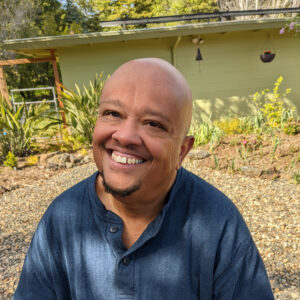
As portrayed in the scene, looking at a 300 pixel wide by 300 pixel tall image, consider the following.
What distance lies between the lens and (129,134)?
33.4 inches

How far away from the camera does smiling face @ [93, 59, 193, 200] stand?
0.85 metres

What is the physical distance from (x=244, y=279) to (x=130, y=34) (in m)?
7.77

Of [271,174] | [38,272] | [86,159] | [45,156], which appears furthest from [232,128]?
[38,272]

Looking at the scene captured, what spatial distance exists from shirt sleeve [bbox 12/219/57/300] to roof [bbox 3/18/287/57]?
749 cm

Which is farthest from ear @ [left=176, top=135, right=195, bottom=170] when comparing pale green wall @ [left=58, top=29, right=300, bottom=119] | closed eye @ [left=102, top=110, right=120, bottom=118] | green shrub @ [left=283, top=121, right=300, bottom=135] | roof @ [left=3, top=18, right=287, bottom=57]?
pale green wall @ [left=58, top=29, right=300, bottom=119]

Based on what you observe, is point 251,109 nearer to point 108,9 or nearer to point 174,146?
point 174,146

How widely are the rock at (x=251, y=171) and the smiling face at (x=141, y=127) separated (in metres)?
4.36

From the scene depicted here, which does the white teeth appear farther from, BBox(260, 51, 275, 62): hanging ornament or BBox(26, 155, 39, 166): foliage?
BBox(260, 51, 275, 62): hanging ornament

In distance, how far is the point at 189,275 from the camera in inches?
37.6

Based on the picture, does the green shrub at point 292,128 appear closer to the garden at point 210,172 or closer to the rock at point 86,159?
the garden at point 210,172

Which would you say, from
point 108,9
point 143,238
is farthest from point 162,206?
point 108,9

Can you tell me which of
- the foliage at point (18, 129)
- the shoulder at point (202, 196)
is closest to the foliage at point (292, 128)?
the foliage at point (18, 129)

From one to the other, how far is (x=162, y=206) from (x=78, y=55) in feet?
27.1

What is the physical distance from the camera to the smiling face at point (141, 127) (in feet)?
2.79
